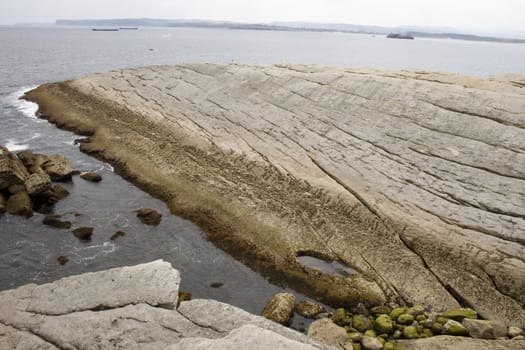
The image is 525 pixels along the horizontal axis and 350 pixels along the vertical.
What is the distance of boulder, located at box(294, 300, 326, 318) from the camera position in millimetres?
16500

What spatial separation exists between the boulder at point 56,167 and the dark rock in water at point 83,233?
7758 mm

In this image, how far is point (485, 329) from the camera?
1477cm

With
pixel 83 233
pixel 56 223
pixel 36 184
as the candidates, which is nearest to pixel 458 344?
pixel 83 233

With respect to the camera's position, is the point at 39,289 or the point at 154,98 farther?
the point at 154,98

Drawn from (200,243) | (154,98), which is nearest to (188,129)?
(154,98)

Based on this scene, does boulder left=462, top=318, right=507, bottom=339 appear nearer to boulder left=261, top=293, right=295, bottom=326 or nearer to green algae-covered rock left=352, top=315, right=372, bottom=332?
green algae-covered rock left=352, top=315, right=372, bottom=332

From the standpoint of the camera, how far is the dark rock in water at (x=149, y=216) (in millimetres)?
23402

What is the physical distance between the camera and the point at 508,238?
19062 millimetres

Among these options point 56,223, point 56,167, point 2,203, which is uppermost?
point 56,167

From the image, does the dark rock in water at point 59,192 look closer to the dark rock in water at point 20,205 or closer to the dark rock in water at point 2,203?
the dark rock in water at point 20,205

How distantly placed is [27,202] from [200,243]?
11048 mm

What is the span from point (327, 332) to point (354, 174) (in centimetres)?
1243

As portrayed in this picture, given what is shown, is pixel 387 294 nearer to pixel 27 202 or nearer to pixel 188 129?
pixel 27 202

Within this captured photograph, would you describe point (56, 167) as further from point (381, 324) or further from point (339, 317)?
point (381, 324)
